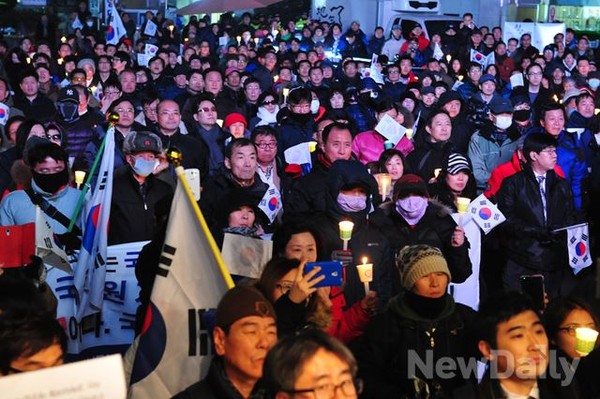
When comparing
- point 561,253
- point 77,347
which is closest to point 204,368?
point 77,347

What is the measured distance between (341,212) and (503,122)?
15.1ft

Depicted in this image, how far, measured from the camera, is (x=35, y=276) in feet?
19.1

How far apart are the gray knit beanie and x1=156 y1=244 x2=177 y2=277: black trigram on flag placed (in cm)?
115

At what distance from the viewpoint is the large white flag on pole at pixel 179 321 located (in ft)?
14.4

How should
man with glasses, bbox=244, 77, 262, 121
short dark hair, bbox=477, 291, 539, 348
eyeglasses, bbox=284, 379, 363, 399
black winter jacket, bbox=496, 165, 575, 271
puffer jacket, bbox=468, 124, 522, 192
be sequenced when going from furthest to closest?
man with glasses, bbox=244, 77, 262, 121 → puffer jacket, bbox=468, 124, 522, 192 → black winter jacket, bbox=496, 165, 575, 271 → short dark hair, bbox=477, 291, 539, 348 → eyeglasses, bbox=284, 379, 363, 399

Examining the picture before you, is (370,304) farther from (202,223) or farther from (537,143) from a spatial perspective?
(537,143)

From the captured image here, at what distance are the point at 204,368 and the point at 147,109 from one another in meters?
8.01

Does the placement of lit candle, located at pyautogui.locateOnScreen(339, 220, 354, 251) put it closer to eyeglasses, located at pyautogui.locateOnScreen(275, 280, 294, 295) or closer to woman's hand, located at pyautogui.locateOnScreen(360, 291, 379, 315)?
woman's hand, located at pyautogui.locateOnScreen(360, 291, 379, 315)

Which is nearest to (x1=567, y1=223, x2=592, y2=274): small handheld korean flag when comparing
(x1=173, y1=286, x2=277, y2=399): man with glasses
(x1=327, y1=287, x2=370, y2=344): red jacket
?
(x1=327, y1=287, x2=370, y2=344): red jacket

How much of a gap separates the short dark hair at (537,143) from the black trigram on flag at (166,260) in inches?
174

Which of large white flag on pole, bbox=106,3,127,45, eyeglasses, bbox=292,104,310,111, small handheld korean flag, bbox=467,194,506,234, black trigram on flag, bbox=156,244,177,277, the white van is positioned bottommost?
small handheld korean flag, bbox=467,194,506,234

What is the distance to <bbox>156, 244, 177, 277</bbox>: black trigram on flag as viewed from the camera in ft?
14.6

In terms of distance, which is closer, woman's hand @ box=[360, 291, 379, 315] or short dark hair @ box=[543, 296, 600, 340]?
short dark hair @ box=[543, 296, 600, 340]

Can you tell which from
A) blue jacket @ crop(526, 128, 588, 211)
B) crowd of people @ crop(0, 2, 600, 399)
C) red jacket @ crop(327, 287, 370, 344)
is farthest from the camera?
blue jacket @ crop(526, 128, 588, 211)
